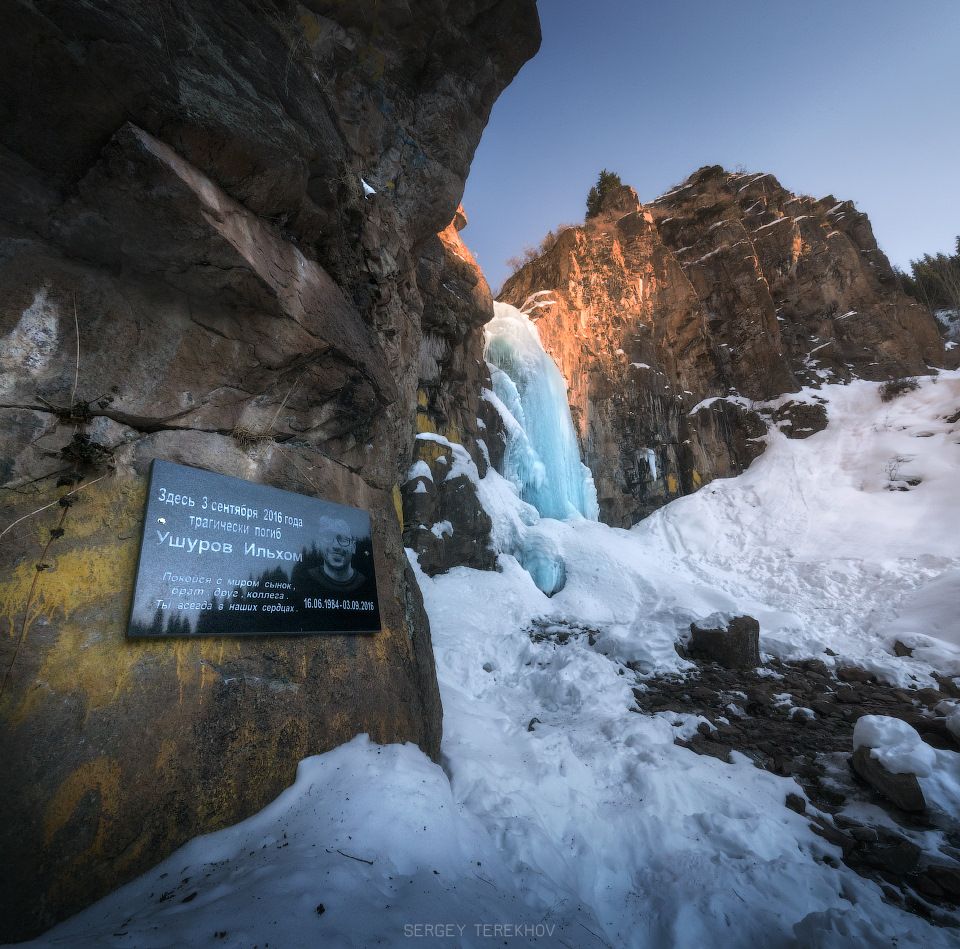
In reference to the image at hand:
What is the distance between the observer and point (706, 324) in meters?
17.5

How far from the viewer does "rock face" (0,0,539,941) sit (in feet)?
5.56

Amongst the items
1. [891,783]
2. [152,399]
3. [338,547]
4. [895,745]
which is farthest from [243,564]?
[895,745]

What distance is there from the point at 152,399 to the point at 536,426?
39.3ft

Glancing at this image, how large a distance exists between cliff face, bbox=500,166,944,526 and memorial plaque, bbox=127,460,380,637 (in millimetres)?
13004

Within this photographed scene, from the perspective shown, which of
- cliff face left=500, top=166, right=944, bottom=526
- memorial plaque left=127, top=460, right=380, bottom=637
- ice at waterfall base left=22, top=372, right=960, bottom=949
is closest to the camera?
ice at waterfall base left=22, top=372, right=960, bottom=949

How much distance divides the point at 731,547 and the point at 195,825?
12.5 meters

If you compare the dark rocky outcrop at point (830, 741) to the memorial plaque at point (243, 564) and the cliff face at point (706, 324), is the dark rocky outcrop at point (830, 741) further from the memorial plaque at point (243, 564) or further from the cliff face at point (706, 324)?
the cliff face at point (706, 324)

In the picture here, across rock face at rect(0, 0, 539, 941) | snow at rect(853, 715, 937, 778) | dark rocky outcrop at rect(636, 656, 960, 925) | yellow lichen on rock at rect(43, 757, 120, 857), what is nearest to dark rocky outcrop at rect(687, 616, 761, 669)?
dark rocky outcrop at rect(636, 656, 960, 925)

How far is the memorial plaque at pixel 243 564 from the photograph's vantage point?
2045 mm

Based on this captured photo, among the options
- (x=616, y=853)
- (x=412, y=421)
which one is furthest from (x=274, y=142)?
(x=412, y=421)

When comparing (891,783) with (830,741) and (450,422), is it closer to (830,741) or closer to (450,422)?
(830,741)

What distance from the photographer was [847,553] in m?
9.61

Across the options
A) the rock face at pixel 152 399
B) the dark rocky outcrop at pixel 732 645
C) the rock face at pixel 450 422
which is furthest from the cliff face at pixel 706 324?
the rock face at pixel 152 399

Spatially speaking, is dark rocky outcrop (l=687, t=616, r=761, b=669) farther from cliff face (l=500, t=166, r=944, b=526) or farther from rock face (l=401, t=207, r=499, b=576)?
cliff face (l=500, t=166, r=944, b=526)
